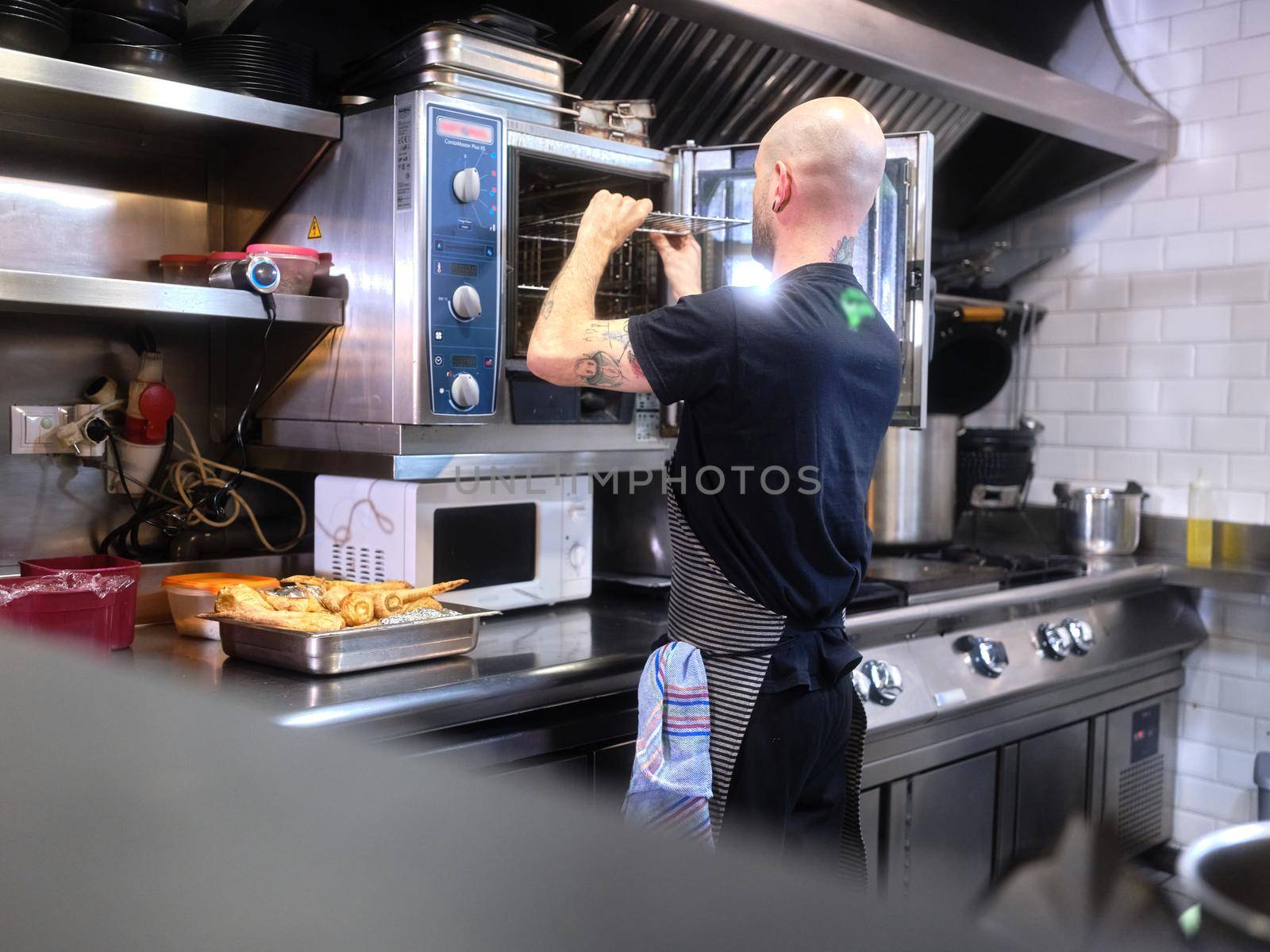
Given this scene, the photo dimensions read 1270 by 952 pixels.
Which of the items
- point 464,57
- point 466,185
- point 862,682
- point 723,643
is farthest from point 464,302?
point 862,682

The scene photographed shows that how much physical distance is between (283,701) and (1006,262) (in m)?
3.12

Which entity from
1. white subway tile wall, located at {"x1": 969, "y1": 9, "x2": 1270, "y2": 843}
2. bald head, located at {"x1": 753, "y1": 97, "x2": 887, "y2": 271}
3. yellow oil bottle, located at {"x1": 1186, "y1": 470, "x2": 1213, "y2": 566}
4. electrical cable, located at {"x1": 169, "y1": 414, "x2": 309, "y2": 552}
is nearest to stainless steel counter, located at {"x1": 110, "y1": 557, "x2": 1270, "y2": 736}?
electrical cable, located at {"x1": 169, "y1": 414, "x2": 309, "y2": 552}

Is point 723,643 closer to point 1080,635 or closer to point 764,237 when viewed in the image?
point 764,237

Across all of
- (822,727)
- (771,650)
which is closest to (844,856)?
(822,727)

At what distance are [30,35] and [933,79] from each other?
204 centimetres

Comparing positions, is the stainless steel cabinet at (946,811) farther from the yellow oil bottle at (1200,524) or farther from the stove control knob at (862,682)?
the yellow oil bottle at (1200,524)

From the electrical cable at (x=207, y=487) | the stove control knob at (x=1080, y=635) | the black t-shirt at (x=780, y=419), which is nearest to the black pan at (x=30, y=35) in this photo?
the electrical cable at (x=207, y=487)

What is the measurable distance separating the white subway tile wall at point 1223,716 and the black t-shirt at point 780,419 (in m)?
2.22

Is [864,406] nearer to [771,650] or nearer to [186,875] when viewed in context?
[771,650]

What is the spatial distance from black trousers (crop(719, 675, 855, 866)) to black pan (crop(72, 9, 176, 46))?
4.83ft

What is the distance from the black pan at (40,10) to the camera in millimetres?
1706

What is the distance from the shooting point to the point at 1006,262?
3.94 meters

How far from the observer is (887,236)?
240 centimetres

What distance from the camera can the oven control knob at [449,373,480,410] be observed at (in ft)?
6.51
